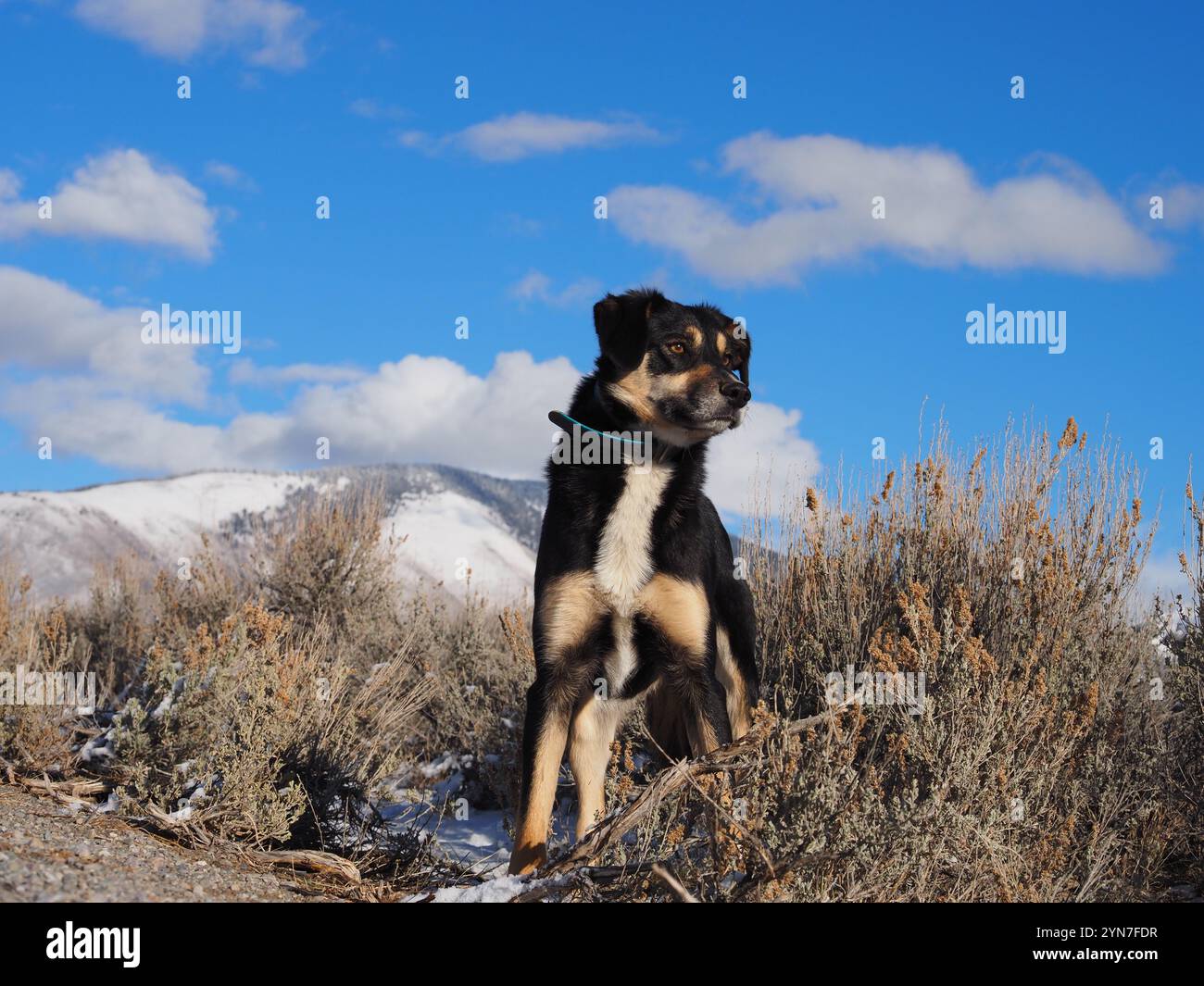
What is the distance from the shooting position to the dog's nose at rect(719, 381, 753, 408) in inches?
174

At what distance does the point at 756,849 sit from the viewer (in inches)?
124

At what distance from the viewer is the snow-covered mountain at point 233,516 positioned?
4756 centimetres

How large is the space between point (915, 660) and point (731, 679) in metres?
0.92

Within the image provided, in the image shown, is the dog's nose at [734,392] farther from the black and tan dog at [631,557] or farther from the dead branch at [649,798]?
the dead branch at [649,798]

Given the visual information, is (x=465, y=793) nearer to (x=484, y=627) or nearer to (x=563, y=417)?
(x=484, y=627)

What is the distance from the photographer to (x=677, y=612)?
441 centimetres

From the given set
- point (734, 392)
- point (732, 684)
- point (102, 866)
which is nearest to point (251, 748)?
point (102, 866)

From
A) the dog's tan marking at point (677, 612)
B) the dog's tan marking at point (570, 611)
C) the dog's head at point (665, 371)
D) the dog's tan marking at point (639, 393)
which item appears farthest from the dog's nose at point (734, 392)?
the dog's tan marking at point (570, 611)

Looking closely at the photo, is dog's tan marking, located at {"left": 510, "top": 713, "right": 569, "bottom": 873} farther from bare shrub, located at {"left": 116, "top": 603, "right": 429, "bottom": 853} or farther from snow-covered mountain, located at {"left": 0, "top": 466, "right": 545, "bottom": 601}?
snow-covered mountain, located at {"left": 0, "top": 466, "right": 545, "bottom": 601}

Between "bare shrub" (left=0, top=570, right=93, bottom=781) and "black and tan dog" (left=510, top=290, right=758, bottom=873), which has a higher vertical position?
"black and tan dog" (left=510, top=290, right=758, bottom=873)

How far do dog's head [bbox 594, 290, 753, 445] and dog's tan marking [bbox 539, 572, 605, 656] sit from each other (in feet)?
2.43

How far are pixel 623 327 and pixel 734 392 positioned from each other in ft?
1.84

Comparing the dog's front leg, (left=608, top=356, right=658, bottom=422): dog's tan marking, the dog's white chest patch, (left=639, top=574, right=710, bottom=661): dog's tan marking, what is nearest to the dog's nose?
(left=608, top=356, right=658, bottom=422): dog's tan marking
